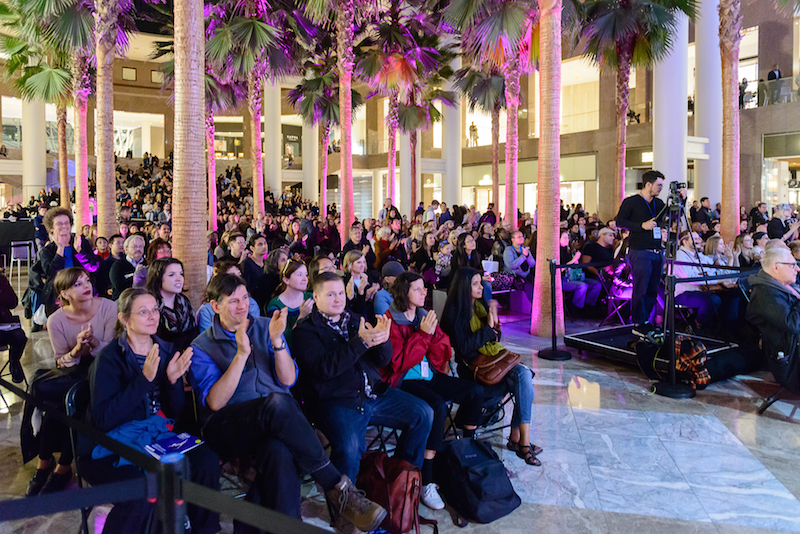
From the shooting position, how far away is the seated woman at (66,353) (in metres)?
3.57

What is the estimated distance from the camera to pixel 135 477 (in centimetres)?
288

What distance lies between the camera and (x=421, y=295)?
13.7 feet

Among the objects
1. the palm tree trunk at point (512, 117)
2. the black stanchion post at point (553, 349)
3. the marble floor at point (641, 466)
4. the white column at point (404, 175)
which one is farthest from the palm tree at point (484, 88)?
the marble floor at point (641, 466)

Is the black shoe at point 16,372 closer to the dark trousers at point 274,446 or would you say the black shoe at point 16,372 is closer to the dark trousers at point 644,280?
the dark trousers at point 274,446

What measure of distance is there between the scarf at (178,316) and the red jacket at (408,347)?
5.20 ft

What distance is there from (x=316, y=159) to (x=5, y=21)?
16378mm

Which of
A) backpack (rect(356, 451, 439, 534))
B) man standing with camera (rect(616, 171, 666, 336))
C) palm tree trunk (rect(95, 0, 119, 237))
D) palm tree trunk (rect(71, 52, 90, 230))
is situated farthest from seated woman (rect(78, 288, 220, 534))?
palm tree trunk (rect(71, 52, 90, 230))

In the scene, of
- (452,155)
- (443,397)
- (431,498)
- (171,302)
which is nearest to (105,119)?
(171,302)

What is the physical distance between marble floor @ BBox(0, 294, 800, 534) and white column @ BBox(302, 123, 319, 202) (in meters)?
26.0

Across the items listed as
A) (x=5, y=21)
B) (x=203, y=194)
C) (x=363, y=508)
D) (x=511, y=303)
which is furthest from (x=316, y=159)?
(x=363, y=508)

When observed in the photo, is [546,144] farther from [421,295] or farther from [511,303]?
[421,295]

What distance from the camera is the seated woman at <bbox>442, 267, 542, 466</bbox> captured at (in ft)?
13.5

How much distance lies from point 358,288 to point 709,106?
1672cm

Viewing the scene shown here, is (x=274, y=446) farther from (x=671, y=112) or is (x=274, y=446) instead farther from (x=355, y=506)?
(x=671, y=112)
